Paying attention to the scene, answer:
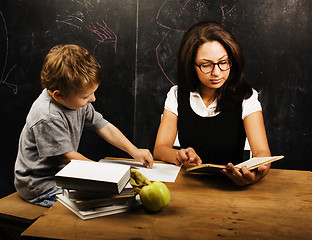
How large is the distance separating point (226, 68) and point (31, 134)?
3.28 ft

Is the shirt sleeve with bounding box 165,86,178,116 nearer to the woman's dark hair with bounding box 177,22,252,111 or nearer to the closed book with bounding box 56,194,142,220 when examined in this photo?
the woman's dark hair with bounding box 177,22,252,111

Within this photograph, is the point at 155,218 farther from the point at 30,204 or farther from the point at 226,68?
the point at 226,68

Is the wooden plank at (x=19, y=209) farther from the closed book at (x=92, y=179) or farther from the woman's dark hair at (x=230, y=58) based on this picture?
the woman's dark hair at (x=230, y=58)

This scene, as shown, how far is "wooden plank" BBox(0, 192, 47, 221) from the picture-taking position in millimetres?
1298

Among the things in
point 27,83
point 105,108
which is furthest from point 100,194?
point 27,83

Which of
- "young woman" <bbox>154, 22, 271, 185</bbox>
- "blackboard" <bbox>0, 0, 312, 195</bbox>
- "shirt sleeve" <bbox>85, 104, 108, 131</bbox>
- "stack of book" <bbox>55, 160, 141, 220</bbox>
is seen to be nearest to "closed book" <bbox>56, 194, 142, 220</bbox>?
"stack of book" <bbox>55, 160, 141, 220</bbox>

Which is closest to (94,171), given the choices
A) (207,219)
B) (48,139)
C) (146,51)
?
(207,219)

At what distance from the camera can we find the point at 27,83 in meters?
2.61

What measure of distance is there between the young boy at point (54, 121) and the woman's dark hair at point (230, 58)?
0.53 m

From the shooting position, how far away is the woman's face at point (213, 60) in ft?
4.97

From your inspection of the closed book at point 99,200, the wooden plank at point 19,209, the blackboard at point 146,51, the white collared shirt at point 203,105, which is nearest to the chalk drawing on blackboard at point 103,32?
the blackboard at point 146,51

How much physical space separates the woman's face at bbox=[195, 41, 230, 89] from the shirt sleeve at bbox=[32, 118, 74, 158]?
776mm

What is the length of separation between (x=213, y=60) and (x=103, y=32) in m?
1.38

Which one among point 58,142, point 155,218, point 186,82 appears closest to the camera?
point 155,218
